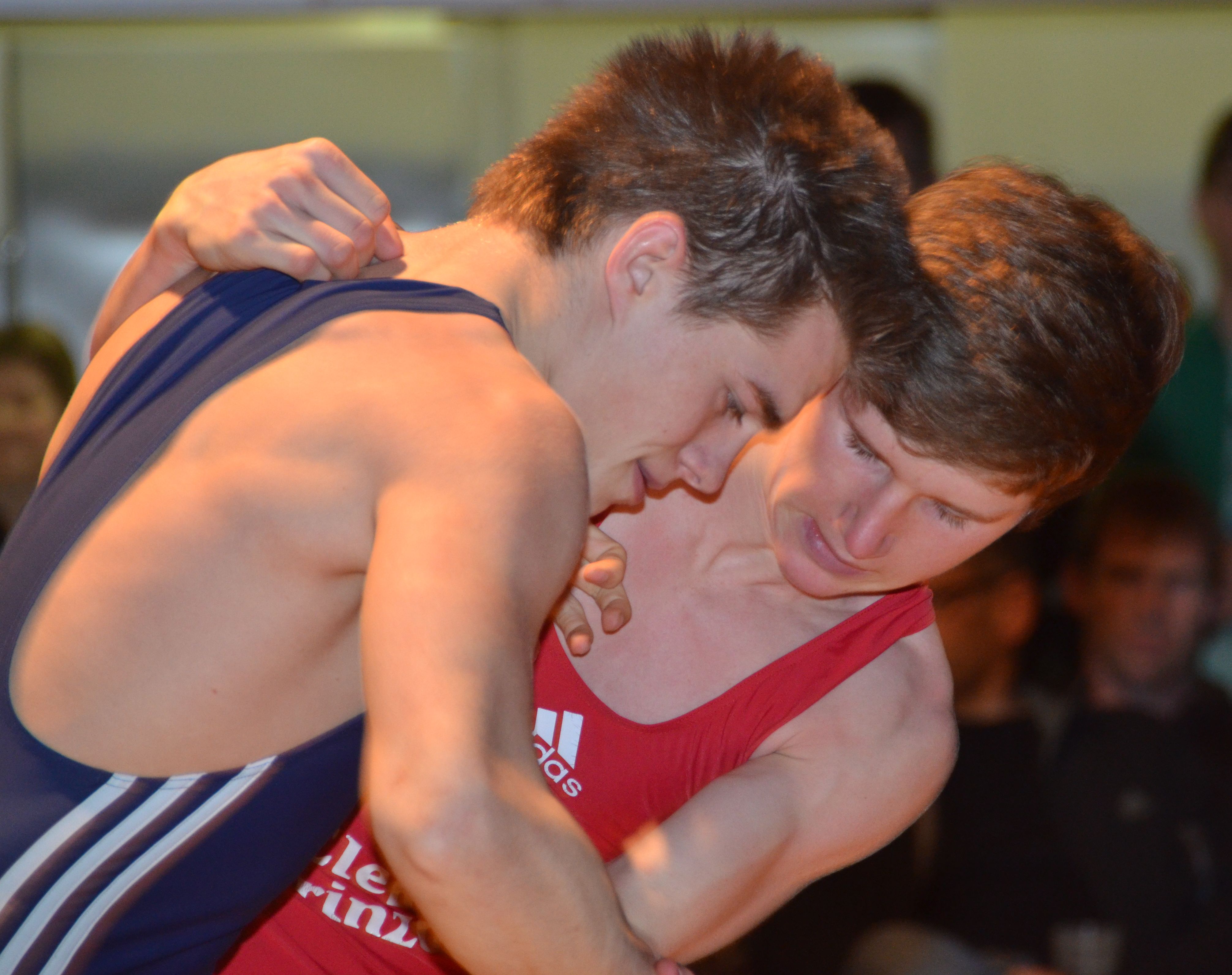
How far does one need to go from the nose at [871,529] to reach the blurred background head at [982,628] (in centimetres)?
127

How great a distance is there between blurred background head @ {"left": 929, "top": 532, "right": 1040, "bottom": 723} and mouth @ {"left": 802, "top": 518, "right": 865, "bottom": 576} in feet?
4.05

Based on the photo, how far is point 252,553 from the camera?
0.88 metres

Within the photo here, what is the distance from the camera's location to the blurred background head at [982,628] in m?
2.61

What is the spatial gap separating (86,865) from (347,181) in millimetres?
587

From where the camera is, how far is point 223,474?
89cm

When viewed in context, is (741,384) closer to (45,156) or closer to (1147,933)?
(1147,933)

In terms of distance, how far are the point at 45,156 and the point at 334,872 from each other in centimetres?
294

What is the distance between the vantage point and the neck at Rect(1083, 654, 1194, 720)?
9.15 ft

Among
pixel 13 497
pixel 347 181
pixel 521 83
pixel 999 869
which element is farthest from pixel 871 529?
pixel 521 83

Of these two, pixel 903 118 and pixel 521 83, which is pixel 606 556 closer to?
pixel 903 118

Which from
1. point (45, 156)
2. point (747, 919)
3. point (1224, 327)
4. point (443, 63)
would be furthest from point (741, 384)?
point (45, 156)

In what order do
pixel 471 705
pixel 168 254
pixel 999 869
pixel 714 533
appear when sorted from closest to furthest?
pixel 471 705, pixel 168 254, pixel 714 533, pixel 999 869

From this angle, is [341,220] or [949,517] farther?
[949,517]

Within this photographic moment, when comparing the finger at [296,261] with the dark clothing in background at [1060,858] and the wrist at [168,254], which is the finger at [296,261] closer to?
the wrist at [168,254]
